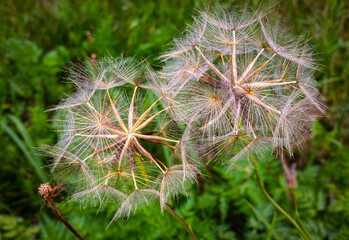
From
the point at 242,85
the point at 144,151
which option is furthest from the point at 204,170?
the point at 242,85

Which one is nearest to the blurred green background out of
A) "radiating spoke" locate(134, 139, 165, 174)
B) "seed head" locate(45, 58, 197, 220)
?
"seed head" locate(45, 58, 197, 220)

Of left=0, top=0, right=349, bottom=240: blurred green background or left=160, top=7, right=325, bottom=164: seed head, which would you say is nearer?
left=160, top=7, right=325, bottom=164: seed head

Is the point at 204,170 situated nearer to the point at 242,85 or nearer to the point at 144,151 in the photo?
the point at 144,151

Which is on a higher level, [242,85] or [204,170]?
[242,85]

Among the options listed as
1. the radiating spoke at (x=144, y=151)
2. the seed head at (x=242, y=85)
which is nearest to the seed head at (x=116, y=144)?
the radiating spoke at (x=144, y=151)

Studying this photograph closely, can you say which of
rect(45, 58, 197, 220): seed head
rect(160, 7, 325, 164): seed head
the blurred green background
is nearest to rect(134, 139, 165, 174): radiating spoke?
rect(45, 58, 197, 220): seed head

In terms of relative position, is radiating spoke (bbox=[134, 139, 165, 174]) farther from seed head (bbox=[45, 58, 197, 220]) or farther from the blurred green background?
the blurred green background

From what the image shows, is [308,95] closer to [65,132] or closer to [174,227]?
[174,227]

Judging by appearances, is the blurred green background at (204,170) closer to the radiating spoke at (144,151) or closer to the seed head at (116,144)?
the seed head at (116,144)

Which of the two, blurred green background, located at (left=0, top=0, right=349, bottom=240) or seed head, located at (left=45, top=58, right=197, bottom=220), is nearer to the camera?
seed head, located at (left=45, top=58, right=197, bottom=220)
